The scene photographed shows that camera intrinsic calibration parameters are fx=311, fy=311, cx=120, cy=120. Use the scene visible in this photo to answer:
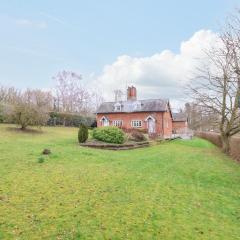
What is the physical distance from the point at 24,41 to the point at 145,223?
16274 mm

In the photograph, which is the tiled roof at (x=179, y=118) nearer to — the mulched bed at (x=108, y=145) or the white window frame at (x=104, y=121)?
the white window frame at (x=104, y=121)

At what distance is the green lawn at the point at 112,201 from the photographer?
768cm

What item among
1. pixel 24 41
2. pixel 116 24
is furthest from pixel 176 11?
pixel 24 41

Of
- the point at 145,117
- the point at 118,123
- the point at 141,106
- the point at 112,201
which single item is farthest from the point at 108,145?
the point at 118,123

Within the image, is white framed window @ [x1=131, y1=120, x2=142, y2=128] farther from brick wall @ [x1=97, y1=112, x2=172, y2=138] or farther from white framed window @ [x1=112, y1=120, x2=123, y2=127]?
white framed window @ [x1=112, y1=120, x2=123, y2=127]

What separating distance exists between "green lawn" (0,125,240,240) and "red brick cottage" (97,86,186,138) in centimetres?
2985

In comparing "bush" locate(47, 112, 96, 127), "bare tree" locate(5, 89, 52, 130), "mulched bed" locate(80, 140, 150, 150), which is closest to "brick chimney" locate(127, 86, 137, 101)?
"bush" locate(47, 112, 96, 127)

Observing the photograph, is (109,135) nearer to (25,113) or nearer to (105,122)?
(25,113)

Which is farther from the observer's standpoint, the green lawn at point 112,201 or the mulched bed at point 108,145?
the mulched bed at point 108,145

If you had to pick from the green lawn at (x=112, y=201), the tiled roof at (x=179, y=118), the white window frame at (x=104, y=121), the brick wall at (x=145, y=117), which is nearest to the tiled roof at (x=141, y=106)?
the brick wall at (x=145, y=117)

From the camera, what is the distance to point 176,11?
1881cm

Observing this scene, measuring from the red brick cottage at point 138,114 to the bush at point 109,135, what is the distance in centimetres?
1546

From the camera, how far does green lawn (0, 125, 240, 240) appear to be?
7.68 meters

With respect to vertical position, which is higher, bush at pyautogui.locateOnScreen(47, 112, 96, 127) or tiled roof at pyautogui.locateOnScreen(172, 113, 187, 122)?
tiled roof at pyautogui.locateOnScreen(172, 113, 187, 122)
